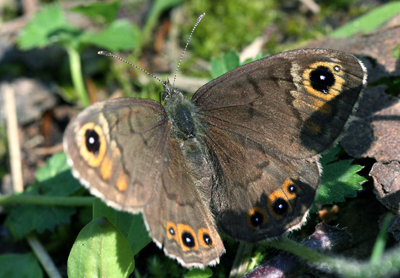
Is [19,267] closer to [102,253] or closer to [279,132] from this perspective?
[102,253]

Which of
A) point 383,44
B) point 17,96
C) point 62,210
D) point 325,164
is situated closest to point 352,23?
point 383,44

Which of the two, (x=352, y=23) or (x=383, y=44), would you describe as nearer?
(x=383, y=44)

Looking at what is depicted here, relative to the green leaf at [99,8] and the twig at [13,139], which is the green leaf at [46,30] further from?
the twig at [13,139]

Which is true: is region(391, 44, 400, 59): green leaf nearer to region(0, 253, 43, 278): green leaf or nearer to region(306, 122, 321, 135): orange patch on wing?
region(306, 122, 321, 135): orange patch on wing

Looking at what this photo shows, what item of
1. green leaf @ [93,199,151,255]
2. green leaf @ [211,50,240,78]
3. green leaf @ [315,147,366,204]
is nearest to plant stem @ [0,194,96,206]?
green leaf @ [93,199,151,255]

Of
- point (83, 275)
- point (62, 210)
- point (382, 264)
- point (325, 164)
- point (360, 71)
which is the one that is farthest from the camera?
point (62, 210)

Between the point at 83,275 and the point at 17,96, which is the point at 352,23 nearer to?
the point at 83,275
